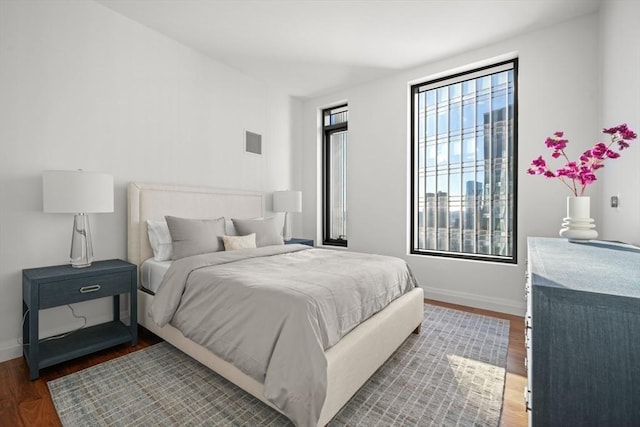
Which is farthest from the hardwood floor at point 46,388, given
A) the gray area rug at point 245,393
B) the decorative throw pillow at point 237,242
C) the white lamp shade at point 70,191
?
the white lamp shade at point 70,191

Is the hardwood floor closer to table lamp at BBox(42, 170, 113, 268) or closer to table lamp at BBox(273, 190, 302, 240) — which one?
table lamp at BBox(42, 170, 113, 268)

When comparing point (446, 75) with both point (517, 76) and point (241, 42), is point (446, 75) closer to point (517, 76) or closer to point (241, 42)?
point (517, 76)

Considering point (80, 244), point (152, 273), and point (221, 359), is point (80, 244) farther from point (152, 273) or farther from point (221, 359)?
point (221, 359)

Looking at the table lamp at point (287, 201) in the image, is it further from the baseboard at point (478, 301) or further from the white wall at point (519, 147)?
the baseboard at point (478, 301)

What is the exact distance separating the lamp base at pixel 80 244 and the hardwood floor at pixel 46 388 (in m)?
Answer: 0.72

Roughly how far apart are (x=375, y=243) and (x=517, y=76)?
99.7 inches

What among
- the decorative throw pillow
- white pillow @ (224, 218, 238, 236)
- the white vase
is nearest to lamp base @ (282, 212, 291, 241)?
white pillow @ (224, 218, 238, 236)

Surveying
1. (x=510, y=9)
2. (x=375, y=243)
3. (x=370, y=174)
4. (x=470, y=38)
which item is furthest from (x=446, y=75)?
(x=375, y=243)

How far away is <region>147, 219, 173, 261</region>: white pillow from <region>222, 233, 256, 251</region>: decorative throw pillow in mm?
497

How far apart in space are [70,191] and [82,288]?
0.70 meters

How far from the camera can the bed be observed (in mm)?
1496

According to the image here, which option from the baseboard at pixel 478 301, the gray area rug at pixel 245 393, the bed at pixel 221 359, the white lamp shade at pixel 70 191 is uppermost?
the white lamp shade at pixel 70 191

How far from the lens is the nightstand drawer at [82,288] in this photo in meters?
1.95

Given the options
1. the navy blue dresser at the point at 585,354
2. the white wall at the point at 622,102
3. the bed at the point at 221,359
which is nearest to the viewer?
the navy blue dresser at the point at 585,354
